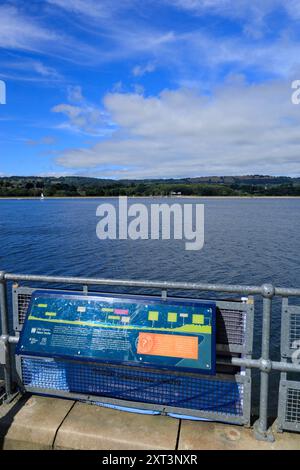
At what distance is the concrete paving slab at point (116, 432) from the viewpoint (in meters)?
3.45

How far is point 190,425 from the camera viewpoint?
3.67 meters

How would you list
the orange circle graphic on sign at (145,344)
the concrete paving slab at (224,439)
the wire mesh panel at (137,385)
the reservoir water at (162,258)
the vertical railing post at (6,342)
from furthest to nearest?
1. the reservoir water at (162,258)
2. the vertical railing post at (6,342)
3. the wire mesh panel at (137,385)
4. the orange circle graphic on sign at (145,344)
5. the concrete paving slab at (224,439)

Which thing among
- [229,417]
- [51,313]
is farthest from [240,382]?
[51,313]

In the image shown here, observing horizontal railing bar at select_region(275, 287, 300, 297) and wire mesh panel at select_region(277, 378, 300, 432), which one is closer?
horizontal railing bar at select_region(275, 287, 300, 297)

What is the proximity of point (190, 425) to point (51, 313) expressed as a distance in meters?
1.81

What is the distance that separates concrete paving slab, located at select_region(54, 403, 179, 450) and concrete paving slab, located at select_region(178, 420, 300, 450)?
0.41ft

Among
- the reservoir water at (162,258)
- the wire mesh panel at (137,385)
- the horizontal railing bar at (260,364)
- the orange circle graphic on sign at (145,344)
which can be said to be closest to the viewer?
the horizontal railing bar at (260,364)

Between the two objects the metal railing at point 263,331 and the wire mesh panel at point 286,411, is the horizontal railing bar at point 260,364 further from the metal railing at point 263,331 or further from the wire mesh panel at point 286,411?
the wire mesh panel at point 286,411

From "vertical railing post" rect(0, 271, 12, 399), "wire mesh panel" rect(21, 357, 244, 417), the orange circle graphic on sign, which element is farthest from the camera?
"vertical railing post" rect(0, 271, 12, 399)

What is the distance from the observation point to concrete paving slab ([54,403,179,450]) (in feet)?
11.3

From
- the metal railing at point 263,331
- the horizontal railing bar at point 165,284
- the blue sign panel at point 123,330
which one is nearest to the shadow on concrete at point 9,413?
the blue sign panel at point 123,330

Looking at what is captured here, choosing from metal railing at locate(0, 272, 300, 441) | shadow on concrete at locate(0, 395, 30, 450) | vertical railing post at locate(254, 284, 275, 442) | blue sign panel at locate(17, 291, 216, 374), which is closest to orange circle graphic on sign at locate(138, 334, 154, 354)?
blue sign panel at locate(17, 291, 216, 374)

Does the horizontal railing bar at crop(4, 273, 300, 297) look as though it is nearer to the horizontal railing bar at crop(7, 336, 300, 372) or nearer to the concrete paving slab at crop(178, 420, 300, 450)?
the horizontal railing bar at crop(7, 336, 300, 372)
